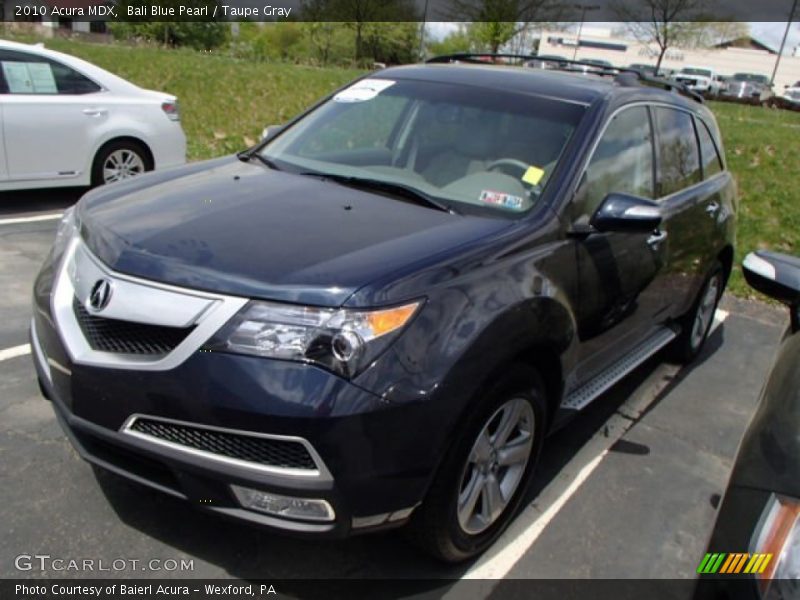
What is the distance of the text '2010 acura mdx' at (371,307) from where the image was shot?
2.05m

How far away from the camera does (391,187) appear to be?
119 inches

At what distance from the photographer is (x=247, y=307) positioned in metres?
2.10

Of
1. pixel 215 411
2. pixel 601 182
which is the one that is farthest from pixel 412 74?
pixel 215 411

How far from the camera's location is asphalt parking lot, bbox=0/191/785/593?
99.9 inches

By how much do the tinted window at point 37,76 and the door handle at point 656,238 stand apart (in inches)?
231

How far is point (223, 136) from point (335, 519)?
397 inches

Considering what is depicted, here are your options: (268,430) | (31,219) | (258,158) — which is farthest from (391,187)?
(31,219)

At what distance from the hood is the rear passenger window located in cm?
244

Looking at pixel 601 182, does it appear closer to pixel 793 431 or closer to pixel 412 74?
pixel 412 74

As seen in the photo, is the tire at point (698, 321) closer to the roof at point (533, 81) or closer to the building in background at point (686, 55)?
the roof at point (533, 81)

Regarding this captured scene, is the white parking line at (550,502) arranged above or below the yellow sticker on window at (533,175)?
below

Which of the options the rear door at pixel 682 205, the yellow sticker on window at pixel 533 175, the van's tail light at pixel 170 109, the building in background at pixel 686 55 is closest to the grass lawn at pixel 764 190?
the rear door at pixel 682 205

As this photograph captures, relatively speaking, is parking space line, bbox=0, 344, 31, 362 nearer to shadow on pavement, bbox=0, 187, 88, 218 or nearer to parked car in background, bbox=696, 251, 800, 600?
shadow on pavement, bbox=0, 187, 88, 218

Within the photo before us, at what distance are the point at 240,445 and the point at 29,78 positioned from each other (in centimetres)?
598
